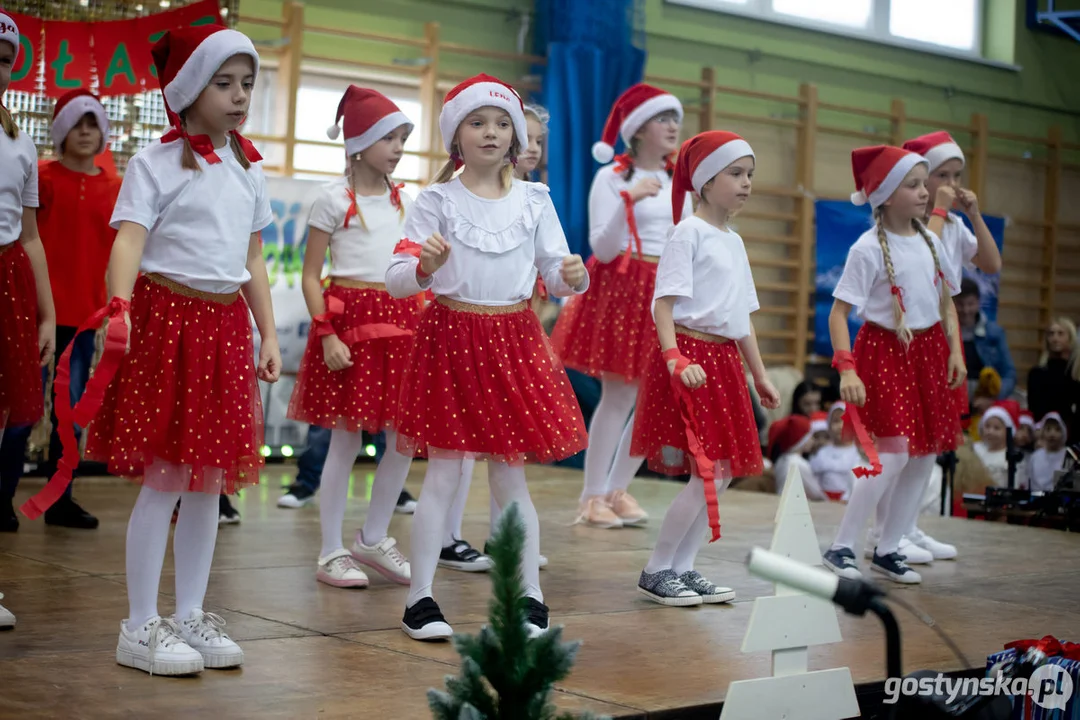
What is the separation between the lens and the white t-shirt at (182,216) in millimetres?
2549

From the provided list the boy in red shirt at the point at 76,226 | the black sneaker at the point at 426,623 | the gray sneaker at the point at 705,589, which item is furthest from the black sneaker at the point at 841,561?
the boy in red shirt at the point at 76,226

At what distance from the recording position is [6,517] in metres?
4.19

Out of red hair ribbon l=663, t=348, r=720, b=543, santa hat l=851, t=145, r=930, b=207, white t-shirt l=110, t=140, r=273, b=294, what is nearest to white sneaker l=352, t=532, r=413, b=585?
red hair ribbon l=663, t=348, r=720, b=543

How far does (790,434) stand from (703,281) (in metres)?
3.91

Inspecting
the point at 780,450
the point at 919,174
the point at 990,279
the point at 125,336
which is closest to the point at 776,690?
the point at 125,336

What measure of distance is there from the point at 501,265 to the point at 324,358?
2.80 feet

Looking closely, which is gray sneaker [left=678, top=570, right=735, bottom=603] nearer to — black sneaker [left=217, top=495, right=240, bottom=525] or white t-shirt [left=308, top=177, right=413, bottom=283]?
white t-shirt [left=308, top=177, right=413, bottom=283]

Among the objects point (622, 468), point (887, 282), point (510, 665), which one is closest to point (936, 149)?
point (887, 282)

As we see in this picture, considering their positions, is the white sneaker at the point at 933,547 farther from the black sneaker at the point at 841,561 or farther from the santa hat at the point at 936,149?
the santa hat at the point at 936,149

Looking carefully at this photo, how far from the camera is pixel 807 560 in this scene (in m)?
2.46

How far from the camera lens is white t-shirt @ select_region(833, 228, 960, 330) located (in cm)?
391

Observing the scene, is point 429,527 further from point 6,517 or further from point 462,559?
point 6,517

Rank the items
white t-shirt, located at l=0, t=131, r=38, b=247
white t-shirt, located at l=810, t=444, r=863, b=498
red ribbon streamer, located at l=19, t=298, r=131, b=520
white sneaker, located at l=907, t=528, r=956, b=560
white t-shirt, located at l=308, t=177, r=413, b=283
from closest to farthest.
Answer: red ribbon streamer, located at l=19, t=298, r=131, b=520
white t-shirt, located at l=0, t=131, r=38, b=247
white t-shirt, located at l=308, t=177, r=413, b=283
white sneaker, located at l=907, t=528, r=956, b=560
white t-shirt, located at l=810, t=444, r=863, b=498

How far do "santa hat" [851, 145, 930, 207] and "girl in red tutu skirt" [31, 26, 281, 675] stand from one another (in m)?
2.14
